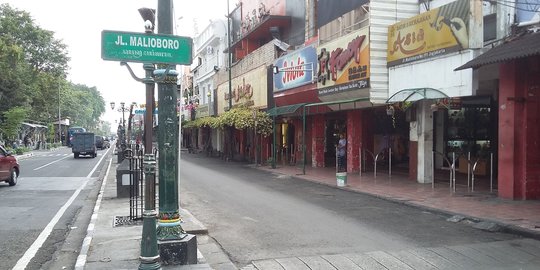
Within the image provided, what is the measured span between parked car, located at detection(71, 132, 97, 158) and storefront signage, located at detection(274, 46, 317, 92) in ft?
69.8

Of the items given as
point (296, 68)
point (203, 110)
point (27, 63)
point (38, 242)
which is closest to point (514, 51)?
point (38, 242)

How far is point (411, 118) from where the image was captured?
17.2 meters

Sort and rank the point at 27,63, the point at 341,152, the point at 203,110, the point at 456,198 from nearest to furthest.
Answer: the point at 456,198 → the point at 341,152 → the point at 203,110 → the point at 27,63

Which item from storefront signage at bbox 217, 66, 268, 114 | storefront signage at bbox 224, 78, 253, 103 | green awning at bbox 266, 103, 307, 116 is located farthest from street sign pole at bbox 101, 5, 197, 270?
storefront signage at bbox 224, 78, 253, 103

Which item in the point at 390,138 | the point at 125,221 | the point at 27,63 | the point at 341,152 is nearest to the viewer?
the point at 125,221

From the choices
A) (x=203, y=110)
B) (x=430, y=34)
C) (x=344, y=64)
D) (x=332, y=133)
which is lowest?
(x=332, y=133)

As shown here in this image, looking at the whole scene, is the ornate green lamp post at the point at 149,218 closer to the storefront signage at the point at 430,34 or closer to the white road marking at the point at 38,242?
the white road marking at the point at 38,242

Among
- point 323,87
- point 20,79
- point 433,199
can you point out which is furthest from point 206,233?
point 20,79

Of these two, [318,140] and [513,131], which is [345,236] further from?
[318,140]

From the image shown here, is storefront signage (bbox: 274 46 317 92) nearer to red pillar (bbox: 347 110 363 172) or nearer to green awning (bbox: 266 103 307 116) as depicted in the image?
green awning (bbox: 266 103 307 116)

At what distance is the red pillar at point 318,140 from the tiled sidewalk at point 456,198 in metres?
5.50

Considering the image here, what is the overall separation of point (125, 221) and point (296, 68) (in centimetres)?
1533

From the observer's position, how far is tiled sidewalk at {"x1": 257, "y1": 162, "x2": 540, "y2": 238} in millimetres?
9844

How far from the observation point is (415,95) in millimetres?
15305
